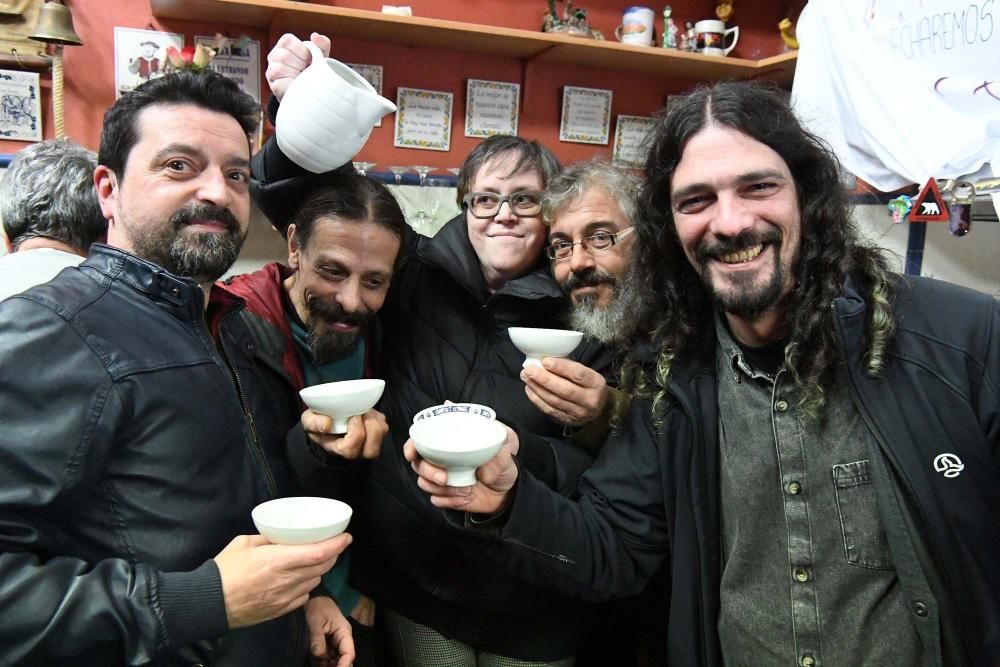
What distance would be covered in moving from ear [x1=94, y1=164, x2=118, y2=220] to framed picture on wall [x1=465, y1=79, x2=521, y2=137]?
2343mm

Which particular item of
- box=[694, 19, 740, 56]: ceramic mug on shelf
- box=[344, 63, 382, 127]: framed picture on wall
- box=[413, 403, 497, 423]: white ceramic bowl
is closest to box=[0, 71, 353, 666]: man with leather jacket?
box=[413, 403, 497, 423]: white ceramic bowl

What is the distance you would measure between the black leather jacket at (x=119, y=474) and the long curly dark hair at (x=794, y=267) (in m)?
0.88

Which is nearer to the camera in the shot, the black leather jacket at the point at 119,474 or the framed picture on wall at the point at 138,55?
the black leather jacket at the point at 119,474

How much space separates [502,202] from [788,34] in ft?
7.88

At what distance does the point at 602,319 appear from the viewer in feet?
5.86

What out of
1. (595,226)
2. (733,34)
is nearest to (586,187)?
(595,226)

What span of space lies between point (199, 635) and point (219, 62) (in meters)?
2.70

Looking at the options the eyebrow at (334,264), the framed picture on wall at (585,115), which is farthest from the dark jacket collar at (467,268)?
the framed picture on wall at (585,115)

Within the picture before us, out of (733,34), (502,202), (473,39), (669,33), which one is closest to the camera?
(502,202)

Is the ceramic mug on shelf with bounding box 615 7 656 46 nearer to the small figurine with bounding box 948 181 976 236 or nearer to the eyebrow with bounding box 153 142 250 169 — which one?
the small figurine with bounding box 948 181 976 236

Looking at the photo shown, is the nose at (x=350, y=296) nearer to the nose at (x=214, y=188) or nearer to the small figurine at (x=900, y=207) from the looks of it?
the nose at (x=214, y=188)

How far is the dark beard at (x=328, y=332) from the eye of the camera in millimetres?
1647

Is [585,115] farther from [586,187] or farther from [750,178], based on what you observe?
[750,178]

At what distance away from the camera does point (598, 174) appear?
1.92 meters
